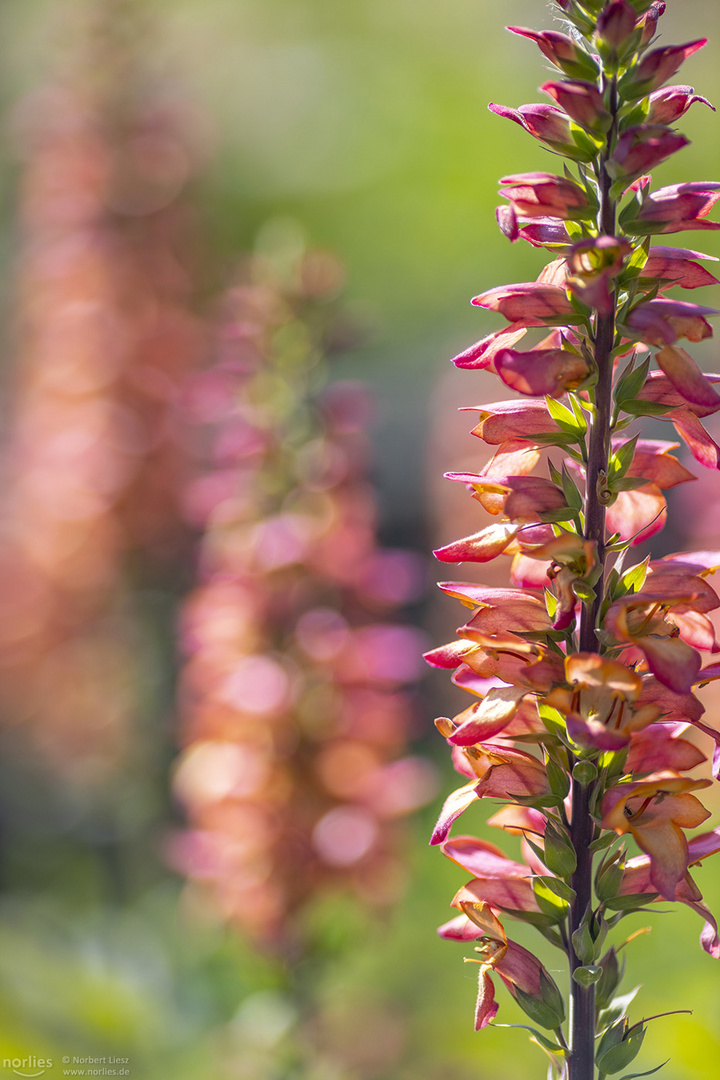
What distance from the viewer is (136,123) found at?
11.3 ft

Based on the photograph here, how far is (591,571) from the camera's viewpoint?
83 centimetres

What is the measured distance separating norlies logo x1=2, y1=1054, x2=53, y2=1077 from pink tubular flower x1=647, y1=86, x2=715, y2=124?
200 cm

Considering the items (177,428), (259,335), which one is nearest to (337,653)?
(259,335)

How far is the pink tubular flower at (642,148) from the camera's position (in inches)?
30.8

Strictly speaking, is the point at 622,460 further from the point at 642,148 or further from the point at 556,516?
the point at 642,148

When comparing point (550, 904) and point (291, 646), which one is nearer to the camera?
point (550, 904)

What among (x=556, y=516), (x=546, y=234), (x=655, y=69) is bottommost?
(x=556, y=516)

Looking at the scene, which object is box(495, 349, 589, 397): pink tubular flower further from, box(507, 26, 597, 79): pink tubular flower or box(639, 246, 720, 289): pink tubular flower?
box(507, 26, 597, 79): pink tubular flower

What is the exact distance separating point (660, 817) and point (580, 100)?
562 mm

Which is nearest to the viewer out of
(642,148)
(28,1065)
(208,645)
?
(642,148)

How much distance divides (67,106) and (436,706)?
2691 mm

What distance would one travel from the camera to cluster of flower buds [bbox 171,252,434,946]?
2.03 meters

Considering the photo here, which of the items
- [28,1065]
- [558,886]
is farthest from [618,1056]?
[28,1065]

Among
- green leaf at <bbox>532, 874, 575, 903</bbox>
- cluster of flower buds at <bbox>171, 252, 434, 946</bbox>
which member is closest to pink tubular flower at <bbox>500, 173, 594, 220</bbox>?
green leaf at <bbox>532, 874, 575, 903</bbox>
